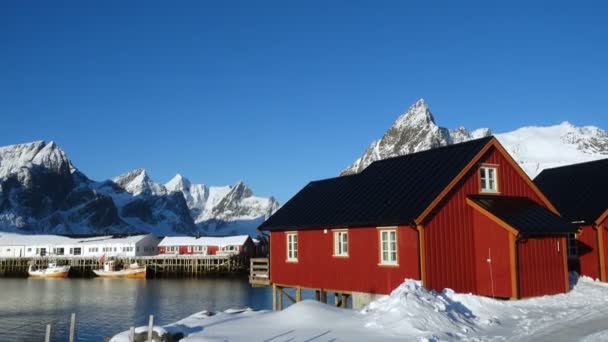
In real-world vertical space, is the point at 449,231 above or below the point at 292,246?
above

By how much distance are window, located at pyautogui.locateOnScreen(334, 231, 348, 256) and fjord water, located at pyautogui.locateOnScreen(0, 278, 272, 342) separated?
15.1 m

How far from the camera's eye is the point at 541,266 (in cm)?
2516

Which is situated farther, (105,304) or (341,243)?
(105,304)

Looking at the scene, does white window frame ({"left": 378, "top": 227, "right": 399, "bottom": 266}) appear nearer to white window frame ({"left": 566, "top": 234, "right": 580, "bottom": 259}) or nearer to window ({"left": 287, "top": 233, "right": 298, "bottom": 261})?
window ({"left": 287, "top": 233, "right": 298, "bottom": 261})

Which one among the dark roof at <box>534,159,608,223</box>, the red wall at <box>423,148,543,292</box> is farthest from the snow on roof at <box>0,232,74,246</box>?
the red wall at <box>423,148,543,292</box>

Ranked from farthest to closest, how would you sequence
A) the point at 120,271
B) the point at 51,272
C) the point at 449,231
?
1. the point at 51,272
2. the point at 120,271
3. the point at 449,231

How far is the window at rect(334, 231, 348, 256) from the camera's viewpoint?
28.7 metres

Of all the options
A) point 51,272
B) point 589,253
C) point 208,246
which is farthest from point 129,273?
point 589,253

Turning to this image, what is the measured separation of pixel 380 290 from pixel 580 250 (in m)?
11.6

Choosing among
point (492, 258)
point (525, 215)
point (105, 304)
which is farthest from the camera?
point (105, 304)

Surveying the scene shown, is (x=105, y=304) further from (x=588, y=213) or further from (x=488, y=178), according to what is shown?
(x=588, y=213)

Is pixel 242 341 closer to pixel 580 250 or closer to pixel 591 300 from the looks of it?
pixel 591 300

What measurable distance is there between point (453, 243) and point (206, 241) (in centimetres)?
8644

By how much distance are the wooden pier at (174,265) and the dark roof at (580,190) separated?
217ft
